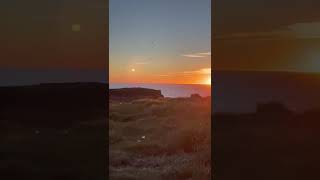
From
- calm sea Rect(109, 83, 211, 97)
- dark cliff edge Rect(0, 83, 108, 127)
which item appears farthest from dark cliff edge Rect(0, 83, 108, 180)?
calm sea Rect(109, 83, 211, 97)

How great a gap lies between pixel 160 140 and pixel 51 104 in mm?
704

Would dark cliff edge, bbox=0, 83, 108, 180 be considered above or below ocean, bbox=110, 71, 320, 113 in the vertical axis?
below

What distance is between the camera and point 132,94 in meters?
2.21

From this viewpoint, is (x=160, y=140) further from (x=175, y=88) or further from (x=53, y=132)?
(x=53, y=132)

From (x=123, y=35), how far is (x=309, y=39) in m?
1.11

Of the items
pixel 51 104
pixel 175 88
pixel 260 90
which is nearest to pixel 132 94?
pixel 175 88

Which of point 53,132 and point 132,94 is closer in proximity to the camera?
point 53,132

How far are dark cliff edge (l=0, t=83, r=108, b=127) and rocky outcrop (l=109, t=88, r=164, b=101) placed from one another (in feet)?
0.23

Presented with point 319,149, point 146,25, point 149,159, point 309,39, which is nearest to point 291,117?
point 319,149

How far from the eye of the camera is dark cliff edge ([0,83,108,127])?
205 centimetres

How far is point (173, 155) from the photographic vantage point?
2.16 meters

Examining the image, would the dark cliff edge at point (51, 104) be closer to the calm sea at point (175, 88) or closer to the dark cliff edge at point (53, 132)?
the dark cliff edge at point (53, 132)

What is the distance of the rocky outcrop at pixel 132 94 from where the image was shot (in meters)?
2.18

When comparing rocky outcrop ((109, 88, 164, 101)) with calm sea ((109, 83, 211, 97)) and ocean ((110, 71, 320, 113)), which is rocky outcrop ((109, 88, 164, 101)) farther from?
ocean ((110, 71, 320, 113))
